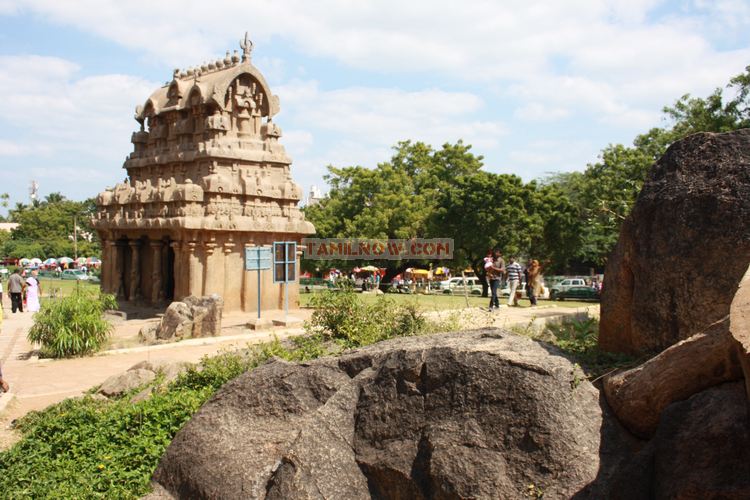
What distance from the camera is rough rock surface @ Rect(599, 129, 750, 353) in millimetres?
4707

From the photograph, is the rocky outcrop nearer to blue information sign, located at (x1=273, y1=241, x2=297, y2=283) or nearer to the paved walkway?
the paved walkway

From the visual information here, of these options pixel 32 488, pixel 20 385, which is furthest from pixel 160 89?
pixel 32 488

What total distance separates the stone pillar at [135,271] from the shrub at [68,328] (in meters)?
8.26

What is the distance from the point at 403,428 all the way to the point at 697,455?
6.74ft

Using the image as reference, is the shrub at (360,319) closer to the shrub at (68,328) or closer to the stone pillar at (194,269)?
the shrub at (68,328)

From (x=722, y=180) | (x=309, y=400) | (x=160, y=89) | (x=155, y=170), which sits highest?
(x=160, y=89)

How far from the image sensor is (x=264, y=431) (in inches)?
213

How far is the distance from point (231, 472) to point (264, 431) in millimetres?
451

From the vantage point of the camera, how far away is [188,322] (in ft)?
45.6

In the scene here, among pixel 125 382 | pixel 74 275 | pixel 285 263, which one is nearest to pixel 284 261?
pixel 285 263

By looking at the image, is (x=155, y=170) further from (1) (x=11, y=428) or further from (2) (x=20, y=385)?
(1) (x=11, y=428)

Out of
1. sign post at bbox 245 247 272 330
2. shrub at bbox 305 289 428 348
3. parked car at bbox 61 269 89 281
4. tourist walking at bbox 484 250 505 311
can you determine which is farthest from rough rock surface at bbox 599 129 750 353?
parked car at bbox 61 269 89 281

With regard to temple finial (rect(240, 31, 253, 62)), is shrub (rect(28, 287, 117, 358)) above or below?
below

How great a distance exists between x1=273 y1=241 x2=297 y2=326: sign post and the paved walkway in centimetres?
160
